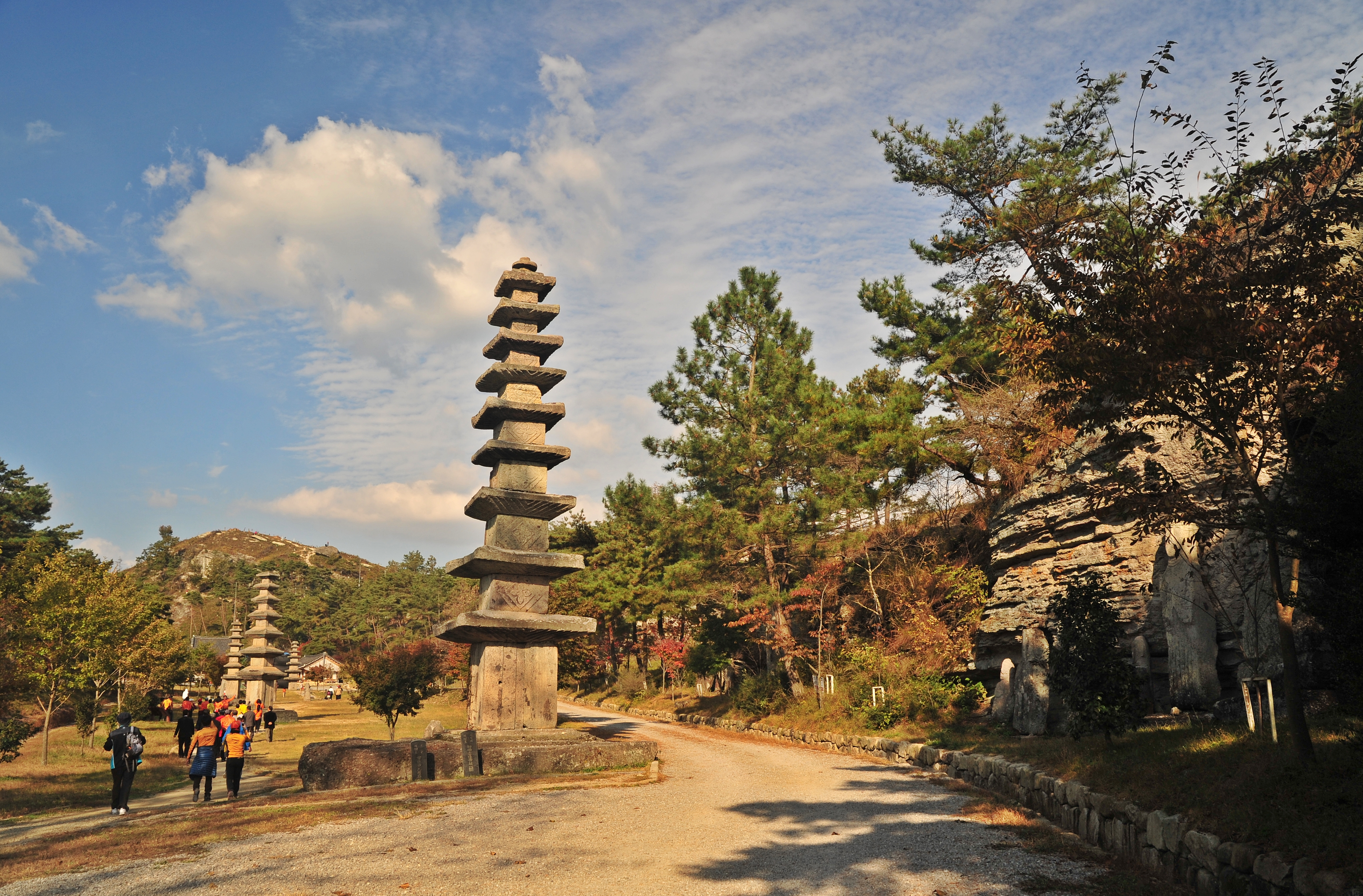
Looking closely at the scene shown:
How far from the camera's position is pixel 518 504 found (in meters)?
17.2

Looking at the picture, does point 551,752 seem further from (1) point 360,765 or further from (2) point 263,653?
(2) point 263,653

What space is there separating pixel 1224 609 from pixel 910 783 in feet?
20.2

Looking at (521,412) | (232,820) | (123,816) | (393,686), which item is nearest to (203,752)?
(123,816)

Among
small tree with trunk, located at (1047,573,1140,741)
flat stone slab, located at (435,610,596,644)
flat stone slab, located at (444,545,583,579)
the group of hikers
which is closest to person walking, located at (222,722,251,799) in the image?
the group of hikers

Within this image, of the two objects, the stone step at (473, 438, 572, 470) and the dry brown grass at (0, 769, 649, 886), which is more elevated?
the stone step at (473, 438, 572, 470)

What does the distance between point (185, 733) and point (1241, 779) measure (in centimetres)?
2625

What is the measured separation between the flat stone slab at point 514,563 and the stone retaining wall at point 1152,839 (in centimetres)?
883

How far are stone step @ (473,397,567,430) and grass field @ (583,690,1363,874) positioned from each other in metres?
12.0

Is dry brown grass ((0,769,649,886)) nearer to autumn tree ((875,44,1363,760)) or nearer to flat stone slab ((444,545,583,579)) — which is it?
flat stone slab ((444,545,583,579))

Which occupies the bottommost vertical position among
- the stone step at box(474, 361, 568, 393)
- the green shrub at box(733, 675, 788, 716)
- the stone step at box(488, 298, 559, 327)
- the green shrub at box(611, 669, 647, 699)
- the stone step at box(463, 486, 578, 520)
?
the green shrub at box(611, 669, 647, 699)

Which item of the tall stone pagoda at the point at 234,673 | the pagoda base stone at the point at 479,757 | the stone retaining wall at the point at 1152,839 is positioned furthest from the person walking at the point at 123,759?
the tall stone pagoda at the point at 234,673

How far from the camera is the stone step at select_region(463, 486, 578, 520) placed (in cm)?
1698

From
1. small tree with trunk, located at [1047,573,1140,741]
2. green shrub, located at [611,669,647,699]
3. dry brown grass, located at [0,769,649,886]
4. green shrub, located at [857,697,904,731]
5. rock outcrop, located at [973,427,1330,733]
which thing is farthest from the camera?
green shrub, located at [611,669,647,699]

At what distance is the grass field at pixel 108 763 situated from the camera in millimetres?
16484
